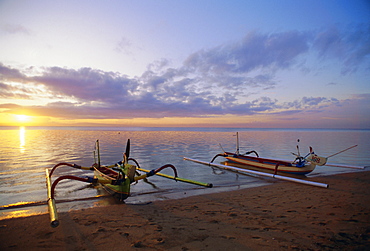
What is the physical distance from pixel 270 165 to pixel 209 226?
11.3m

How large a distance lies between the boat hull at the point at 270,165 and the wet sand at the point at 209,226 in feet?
17.2

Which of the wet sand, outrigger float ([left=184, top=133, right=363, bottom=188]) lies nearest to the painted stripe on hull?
outrigger float ([left=184, top=133, right=363, bottom=188])

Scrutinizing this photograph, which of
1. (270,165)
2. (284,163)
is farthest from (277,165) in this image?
(270,165)

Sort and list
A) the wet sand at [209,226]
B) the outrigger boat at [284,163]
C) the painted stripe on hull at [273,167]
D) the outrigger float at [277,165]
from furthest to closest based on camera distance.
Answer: the painted stripe on hull at [273,167], the outrigger boat at [284,163], the outrigger float at [277,165], the wet sand at [209,226]

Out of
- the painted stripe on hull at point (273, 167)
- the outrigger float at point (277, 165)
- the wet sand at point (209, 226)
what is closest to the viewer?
the wet sand at point (209, 226)

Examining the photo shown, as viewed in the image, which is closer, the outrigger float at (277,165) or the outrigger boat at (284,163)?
the outrigger float at (277,165)

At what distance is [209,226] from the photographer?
5.65 metres

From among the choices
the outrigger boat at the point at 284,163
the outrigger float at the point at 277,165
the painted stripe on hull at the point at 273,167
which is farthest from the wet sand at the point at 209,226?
the painted stripe on hull at the point at 273,167

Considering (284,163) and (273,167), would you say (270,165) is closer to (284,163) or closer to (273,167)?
(273,167)

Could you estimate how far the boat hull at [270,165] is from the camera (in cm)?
1376

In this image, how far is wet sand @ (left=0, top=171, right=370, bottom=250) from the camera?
467 centimetres

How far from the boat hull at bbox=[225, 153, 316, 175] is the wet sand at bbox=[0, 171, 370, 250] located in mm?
5254

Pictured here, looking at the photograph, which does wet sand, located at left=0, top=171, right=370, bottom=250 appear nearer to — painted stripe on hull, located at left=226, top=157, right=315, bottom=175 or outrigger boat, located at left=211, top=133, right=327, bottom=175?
outrigger boat, located at left=211, top=133, right=327, bottom=175

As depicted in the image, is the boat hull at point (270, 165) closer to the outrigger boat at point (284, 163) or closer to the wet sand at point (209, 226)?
the outrigger boat at point (284, 163)
